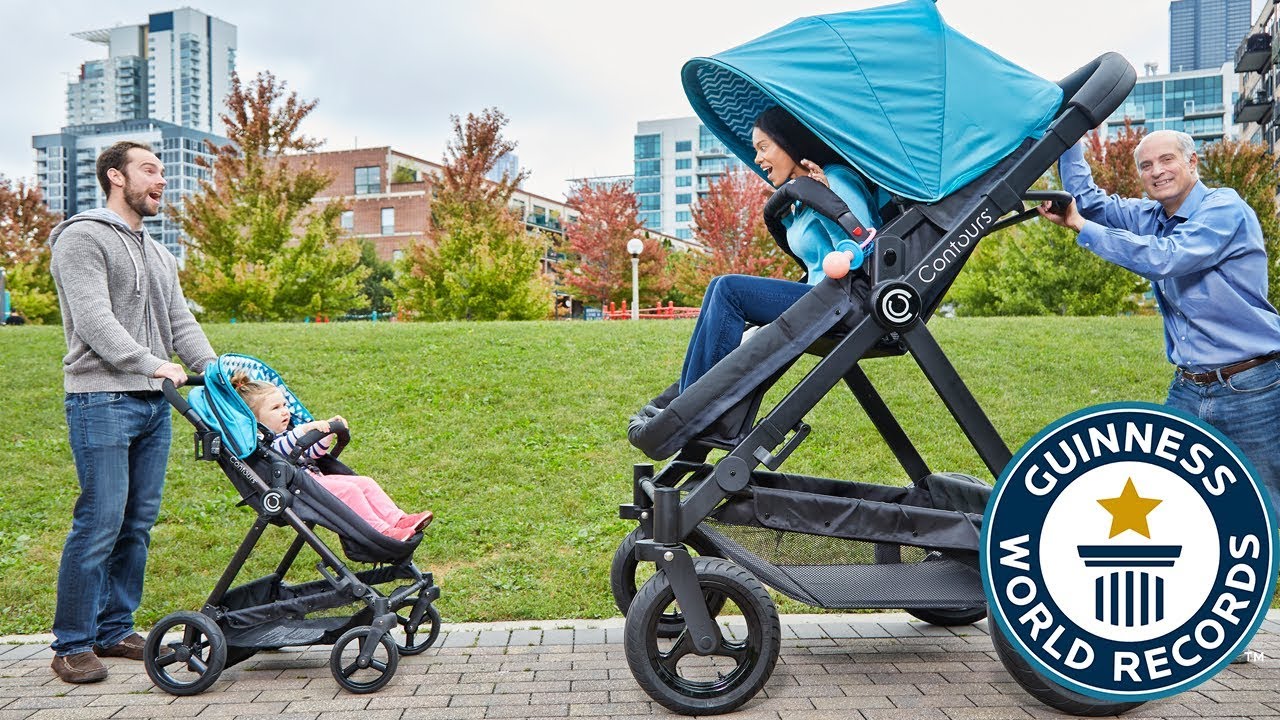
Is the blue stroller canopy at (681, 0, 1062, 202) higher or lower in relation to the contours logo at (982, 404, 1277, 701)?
higher

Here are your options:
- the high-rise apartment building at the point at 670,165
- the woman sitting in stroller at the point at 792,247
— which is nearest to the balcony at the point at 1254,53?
the woman sitting in stroller at the point at 792,247

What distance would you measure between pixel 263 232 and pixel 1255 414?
18185 mm

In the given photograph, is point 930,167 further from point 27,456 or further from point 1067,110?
point 27,456

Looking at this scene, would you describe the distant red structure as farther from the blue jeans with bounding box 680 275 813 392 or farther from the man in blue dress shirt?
the blue jeans with bounding box 680 275 813 392

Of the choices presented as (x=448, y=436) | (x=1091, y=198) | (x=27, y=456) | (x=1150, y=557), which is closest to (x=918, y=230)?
(x=1091, y=198)

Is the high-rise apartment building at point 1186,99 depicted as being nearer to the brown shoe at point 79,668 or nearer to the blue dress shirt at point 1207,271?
the blue dress shirt at point 1207,271

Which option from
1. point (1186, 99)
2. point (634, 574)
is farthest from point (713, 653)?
point (1186, 99)

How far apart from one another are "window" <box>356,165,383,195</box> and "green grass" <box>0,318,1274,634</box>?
55.0 m

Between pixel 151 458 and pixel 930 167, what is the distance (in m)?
3.43

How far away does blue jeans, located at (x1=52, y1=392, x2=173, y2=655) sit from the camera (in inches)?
162

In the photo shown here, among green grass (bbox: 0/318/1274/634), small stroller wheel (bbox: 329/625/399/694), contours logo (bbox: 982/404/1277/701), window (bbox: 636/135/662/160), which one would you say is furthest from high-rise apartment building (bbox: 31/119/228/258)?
contours logo (bbox: 982/404/1277/701)

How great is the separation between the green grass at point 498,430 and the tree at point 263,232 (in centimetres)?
479

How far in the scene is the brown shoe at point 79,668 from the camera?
4.01 m

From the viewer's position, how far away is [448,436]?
8586mm
